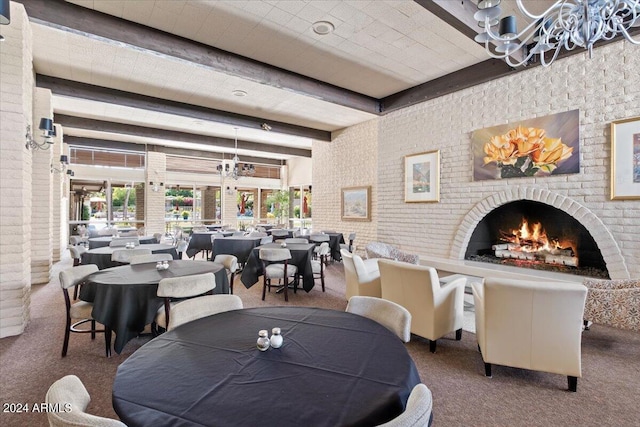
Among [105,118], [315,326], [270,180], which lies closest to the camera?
[315,326]

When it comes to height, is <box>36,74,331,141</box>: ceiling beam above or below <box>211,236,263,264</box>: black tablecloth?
above

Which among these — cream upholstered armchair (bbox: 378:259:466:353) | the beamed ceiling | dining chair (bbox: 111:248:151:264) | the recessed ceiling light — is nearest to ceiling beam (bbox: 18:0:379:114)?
the beamed ceiling

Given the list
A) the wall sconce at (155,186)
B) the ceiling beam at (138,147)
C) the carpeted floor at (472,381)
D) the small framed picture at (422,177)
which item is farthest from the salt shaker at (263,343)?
the ceiling beam at (138,147)

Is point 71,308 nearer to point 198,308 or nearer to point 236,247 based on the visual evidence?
point 198,308

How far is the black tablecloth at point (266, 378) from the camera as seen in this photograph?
39.2 inches

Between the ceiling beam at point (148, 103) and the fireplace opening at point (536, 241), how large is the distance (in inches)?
212

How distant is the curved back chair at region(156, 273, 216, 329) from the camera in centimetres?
260

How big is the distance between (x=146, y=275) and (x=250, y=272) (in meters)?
2.06

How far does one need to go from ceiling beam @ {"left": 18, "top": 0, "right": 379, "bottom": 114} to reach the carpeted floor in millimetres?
3499

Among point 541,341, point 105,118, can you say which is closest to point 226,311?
point 541,341

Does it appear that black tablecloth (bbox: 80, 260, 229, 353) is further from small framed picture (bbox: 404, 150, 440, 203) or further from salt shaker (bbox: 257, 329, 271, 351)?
small framed picture (bbox: 404, 150, 440, 203)

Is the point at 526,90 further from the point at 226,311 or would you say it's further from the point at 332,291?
the point at 226,311

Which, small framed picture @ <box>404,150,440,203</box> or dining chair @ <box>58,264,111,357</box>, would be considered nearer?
dining chair @ <box>58,264,111,357</box>

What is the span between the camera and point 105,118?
800 centimetres
